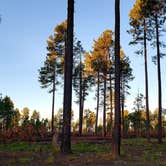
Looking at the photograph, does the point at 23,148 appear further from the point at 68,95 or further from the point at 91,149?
the point at 68,95

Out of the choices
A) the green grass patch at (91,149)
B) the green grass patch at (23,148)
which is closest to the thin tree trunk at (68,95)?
the green grass patch at (91,149)

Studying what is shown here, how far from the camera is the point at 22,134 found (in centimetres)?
2767

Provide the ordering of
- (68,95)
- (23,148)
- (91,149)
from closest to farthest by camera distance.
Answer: (68,95), (91,149), (23,148)

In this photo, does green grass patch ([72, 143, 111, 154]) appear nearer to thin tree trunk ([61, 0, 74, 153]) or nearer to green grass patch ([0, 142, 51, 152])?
thin tree trunk ([61, 0, 74, 153])

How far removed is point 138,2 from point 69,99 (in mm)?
17365

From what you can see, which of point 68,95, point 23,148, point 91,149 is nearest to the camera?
point 68,95

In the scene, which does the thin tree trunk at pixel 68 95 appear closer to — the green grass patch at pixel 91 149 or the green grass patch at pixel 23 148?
the green grass patch at pixel 91 149

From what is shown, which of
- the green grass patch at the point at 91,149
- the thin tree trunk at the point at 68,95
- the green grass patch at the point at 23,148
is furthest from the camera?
the green grass patch at the point at 23,148

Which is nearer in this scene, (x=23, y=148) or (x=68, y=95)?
(x=68, y=95)

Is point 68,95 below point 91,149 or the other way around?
the other way around

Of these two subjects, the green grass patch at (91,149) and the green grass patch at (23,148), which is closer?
the green grass patch at (91,149)

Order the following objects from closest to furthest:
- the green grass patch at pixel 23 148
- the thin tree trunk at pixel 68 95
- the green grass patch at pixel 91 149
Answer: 1. the thin tree trunk at pixel 68 95
2. the green grass patch at pixel 91 149
3. the green grass patch at pixel 23 148

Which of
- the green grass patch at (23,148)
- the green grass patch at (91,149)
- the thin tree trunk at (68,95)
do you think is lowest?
the green grass patch at (23,148)

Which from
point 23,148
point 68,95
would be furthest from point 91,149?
point 68,95
